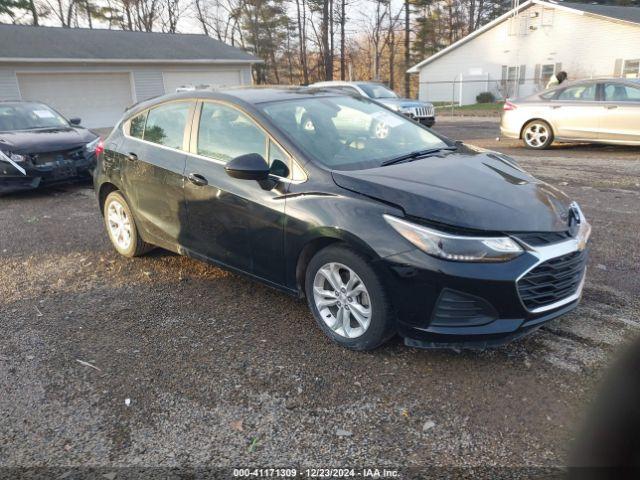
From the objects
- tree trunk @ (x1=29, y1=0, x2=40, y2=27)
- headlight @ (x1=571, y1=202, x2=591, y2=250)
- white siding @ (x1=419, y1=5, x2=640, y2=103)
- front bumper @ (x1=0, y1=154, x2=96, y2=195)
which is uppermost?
tree trunk @ (x1=29, y1=0, x2=40, y2=27)

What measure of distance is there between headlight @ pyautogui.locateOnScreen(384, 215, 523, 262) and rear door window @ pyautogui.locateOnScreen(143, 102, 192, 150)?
2.42 meters

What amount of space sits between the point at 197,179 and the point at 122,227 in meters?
1.72

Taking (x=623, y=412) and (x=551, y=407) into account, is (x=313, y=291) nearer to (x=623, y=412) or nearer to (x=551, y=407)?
(x=551, y=407)

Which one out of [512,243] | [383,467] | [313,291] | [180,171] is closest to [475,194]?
[512,243]

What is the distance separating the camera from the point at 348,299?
11.0 ft

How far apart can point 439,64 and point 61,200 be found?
34.3 m

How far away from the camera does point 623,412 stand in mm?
1595

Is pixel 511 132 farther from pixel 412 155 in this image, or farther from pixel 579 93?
pixel 412 155

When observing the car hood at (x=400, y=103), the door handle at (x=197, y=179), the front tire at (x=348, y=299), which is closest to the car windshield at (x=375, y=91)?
the car hood at (x=400, y=103)

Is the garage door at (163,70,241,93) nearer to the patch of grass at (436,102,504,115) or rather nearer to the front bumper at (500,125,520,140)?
the patch of grass at (436,102,504,115)

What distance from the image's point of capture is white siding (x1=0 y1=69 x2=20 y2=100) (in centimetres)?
2041

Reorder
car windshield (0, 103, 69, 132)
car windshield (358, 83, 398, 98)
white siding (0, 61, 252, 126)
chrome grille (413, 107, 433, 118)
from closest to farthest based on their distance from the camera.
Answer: car windshield (0, 103, 69, 132)
chrome grille (413, 107, 433, 118)
car windshield (358, 83, 398, 98)
white siding (0, 61, 252, 126)

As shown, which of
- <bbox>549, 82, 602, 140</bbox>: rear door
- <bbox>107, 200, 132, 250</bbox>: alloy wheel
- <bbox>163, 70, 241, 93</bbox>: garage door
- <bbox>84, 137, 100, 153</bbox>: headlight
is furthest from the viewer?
<bbox>163, 70, 241, 93</bbox>: garage door

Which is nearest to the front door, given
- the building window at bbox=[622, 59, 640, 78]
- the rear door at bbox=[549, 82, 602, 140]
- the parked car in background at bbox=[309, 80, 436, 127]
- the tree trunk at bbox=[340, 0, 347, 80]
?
the rear door at bbox=[549, 82, 602, 140]
